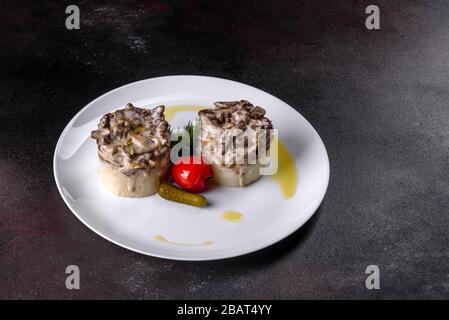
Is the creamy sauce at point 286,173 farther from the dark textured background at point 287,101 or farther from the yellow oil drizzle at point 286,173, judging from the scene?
the dark textured background at point 287,101

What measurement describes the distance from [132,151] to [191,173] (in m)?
0.33

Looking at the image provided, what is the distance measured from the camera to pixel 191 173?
353 cm

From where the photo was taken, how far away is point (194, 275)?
3287 mm

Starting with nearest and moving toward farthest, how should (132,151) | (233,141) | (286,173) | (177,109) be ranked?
(132,151), (233,141), (286,173), (177,109)

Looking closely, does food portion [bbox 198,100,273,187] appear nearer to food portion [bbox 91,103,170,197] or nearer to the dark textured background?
food portion [bbox 91,103,170,197]

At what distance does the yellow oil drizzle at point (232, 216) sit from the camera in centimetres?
347

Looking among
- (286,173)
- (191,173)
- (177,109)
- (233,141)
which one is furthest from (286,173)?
(177,109)

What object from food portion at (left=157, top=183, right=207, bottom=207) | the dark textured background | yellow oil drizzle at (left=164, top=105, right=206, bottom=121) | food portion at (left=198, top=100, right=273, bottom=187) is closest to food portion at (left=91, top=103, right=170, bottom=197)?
food portion at (left=157, top=183, right=207, bottom=207)

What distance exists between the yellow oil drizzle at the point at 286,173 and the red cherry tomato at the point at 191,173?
0.40 meters

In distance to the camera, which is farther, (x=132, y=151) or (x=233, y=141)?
(x=233, y=141)

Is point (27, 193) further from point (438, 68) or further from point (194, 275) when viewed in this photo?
point (438, 68)

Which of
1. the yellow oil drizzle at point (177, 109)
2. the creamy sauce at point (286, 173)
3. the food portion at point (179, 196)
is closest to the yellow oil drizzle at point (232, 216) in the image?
the food portion at point (179, 196)

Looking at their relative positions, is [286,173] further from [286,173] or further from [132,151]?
[132,151]

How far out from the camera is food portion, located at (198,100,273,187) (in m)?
3.56
